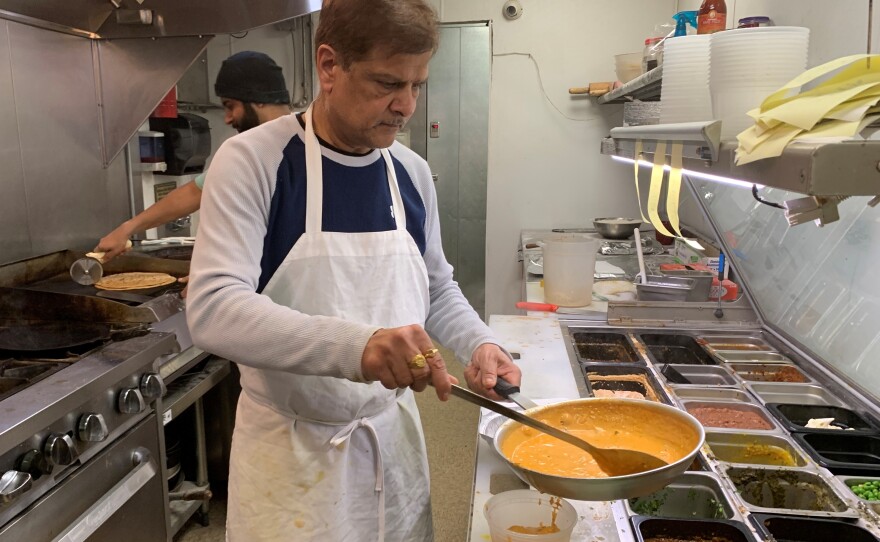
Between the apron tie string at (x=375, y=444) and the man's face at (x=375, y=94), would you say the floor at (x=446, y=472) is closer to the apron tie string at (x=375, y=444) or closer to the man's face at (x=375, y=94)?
the apron tie string at (x=375, y=444)

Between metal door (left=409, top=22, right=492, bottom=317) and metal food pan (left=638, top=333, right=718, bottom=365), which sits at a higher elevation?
metal door (left=409, top=22, right=492, bottom=317)

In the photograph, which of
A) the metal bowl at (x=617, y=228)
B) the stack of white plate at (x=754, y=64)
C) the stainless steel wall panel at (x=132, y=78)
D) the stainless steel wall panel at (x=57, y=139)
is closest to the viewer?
the stack of white plate at (x=754, y=64)

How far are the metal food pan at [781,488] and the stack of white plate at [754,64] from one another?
705 mm

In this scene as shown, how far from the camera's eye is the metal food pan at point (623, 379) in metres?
1.90

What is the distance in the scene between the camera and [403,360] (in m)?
1.02

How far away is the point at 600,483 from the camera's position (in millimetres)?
995

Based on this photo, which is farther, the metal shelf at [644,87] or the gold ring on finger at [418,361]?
the metal shelf at [644,87]

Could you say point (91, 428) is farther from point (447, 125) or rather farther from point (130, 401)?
point (447, 125)

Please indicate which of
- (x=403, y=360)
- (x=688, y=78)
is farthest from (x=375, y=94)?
(x=688, y=78)

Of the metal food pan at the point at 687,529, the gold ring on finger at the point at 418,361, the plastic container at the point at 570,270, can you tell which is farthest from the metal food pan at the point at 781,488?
the plastic container at the point at 570,270

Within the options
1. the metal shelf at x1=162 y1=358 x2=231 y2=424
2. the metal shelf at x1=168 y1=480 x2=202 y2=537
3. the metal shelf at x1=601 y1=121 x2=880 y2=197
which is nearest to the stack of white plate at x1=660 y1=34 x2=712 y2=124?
the metal shelf at x1=601 y1=121 x2=880 y2=197

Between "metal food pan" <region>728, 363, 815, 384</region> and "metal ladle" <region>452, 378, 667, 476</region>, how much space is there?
3.39 ft

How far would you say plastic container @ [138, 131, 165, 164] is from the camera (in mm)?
3104

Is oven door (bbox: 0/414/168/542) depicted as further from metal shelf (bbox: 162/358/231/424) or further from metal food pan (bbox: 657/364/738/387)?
metal food pan (bbox: 657/364/738/387)
